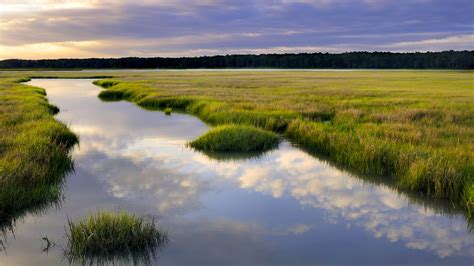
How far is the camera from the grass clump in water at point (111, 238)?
6887mm

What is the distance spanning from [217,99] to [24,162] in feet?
63.0

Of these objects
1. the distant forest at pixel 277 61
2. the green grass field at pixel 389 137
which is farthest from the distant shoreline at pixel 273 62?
the green grass field at pixel 389 137

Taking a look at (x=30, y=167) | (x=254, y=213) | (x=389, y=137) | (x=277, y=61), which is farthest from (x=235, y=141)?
(x=277, y=61)

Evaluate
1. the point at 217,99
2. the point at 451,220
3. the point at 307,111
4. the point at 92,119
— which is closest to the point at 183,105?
the point at 217,99

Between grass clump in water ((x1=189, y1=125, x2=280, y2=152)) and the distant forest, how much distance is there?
13722cm

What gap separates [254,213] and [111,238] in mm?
3021

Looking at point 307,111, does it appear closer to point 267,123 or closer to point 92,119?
point 267,123

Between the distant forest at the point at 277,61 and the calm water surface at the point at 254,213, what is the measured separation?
14085cm

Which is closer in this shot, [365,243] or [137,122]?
[365,243]

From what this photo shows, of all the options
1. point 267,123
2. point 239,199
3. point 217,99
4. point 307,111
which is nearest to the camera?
point 239,199

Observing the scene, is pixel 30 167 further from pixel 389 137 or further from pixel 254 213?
pixel 389 137

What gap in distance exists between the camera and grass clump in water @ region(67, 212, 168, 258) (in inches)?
271

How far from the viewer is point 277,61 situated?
170000 mm

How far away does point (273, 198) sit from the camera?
33.2ft
